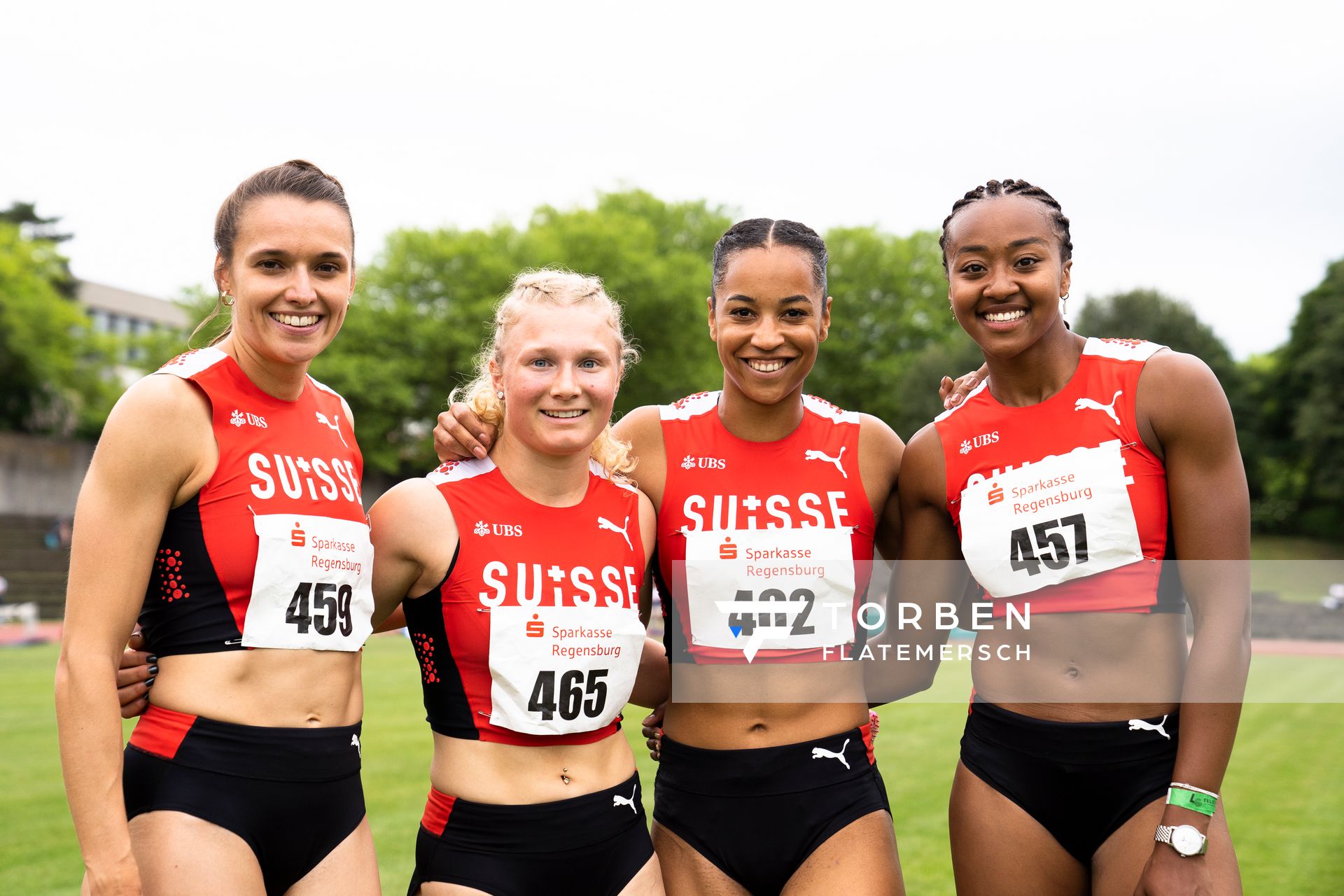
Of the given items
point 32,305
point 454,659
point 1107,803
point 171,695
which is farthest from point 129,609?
point 32,305

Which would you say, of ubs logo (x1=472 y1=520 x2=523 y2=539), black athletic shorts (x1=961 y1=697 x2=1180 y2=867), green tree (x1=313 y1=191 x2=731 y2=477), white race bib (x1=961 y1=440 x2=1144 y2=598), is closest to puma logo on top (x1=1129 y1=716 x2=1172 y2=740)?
black athletic shorts (x1=961 y1=697 x2=1180 y2=867)

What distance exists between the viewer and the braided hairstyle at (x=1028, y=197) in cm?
366

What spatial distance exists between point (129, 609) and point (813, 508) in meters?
2.13

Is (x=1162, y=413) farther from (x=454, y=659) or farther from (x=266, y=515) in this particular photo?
(x=266, y=515)

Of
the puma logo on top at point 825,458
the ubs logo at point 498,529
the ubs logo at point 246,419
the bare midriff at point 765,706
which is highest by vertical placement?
the ubs logo at point 246,419

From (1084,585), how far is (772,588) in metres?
1.00

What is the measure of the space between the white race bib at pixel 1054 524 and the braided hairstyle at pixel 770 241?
36.9 inches

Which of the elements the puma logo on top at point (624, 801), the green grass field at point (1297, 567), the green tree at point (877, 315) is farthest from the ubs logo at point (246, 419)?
the green tree at point (877, 315)

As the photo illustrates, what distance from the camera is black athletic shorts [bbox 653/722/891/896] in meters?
3.54

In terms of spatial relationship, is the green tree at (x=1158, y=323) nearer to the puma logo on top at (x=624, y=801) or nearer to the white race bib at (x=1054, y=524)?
A: the white race bib at (x=1054, y=524)

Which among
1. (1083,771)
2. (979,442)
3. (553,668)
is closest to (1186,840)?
(1083,771)

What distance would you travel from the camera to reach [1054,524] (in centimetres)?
350

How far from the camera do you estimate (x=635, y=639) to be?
11.3 feet

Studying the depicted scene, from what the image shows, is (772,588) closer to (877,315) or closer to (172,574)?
(172,574)
